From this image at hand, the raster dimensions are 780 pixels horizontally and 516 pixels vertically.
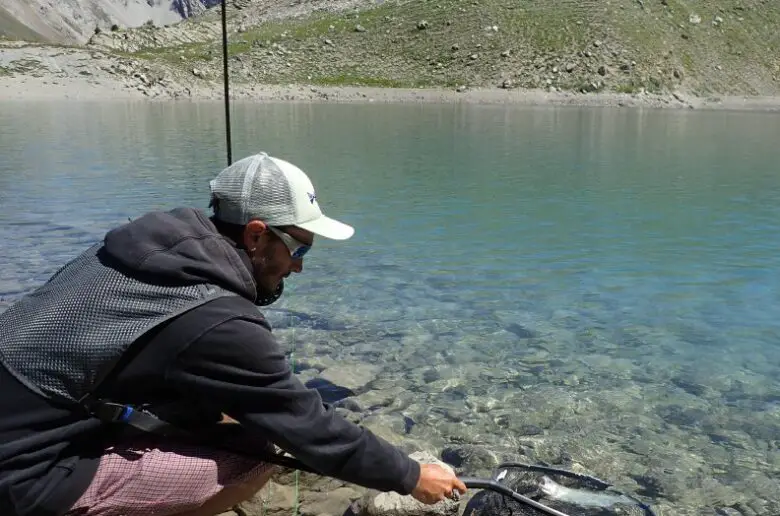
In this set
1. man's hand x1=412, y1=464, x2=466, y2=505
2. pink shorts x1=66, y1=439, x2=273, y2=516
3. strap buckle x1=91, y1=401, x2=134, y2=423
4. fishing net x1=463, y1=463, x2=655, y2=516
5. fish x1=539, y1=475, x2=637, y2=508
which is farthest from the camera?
fish x1=539, y1=475, x2=637, y2=508

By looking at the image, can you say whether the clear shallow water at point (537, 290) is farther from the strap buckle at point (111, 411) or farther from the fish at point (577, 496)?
the strap buckle at point (111, 411)

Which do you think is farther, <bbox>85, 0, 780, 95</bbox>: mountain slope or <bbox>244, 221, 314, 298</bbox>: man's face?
<bbox>85, 0, 780, 95</bbox>: mountain slope

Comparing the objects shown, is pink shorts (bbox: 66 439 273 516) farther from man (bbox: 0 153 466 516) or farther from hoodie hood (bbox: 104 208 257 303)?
hoodie hood (bbox: 104 208 257 303)

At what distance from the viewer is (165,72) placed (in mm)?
86938

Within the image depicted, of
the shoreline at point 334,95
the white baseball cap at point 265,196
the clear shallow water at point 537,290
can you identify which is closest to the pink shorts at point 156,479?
the white baseball cap at point 265,196

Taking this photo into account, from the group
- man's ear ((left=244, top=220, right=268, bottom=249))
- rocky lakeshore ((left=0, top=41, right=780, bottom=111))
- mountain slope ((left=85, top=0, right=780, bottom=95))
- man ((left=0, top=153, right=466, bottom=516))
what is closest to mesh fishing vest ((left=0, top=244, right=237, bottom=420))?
man ((left=0, top=153, right=466, bottom=516))

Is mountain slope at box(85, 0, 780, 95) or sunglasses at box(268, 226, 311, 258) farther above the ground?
mountain slope at box(85, 0, 780, 95)

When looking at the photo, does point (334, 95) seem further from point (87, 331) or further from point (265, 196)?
point (87, 331)

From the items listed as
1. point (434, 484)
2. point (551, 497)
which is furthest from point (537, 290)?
point (434, 484)

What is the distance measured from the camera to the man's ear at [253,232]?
10.4 feet

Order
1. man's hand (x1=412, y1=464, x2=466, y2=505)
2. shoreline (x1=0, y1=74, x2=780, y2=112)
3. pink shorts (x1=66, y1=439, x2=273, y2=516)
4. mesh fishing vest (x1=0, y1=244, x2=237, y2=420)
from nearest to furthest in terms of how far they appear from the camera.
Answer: mesh fishing vest (x1=0, y1=244, x2=237, y2=420) → pink shorts (x1=66, y1=439, x2=273, y2=516) → man's hand (x1=412, y1=464, x2=466, y2=505) → shoreline (x1=0, y1=74, x2=780, y2=112)

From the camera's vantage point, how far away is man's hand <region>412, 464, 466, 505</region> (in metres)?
3.29

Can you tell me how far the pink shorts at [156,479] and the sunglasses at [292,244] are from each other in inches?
38.0

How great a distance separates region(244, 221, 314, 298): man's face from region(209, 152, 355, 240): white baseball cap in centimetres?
4
